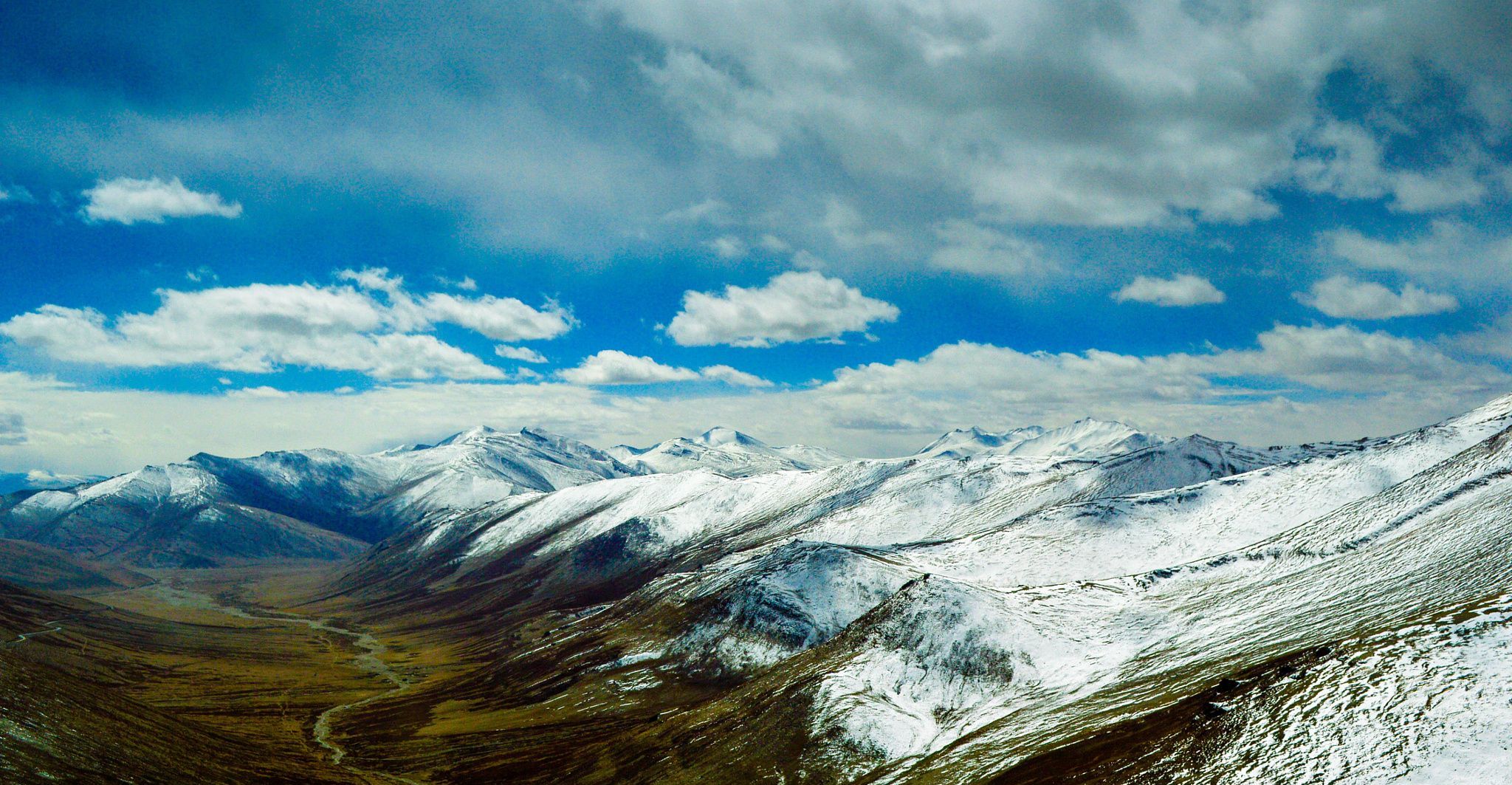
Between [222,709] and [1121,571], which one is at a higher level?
[222,709]

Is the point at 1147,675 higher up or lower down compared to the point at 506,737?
higher up

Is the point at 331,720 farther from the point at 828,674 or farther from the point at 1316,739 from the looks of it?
the point at 1316,739

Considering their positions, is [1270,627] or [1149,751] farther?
[1270,627]

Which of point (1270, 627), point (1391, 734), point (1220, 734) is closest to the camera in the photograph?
point (1391, 734)

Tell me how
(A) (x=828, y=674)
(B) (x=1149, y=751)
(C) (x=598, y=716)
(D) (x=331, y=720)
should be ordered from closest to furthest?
(B) (x=1149, y=751), (A) (x=828, y=674), (C) (x=598, y=716), (D) (x=331, y=720)

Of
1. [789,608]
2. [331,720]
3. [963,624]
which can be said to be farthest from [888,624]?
[331,720]

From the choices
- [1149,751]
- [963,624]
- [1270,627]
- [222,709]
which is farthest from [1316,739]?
[222,709]

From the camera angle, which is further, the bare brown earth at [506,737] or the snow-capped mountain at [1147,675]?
the bare brown earth at [506,737]

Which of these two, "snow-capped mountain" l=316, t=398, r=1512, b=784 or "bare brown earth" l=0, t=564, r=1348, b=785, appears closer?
"snow-capped mountain" l=316, t=398, r=1512, b=784

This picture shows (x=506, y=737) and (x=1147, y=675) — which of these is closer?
(x=1147, y=675)

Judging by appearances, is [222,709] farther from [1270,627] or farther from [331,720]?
[1270,627]
